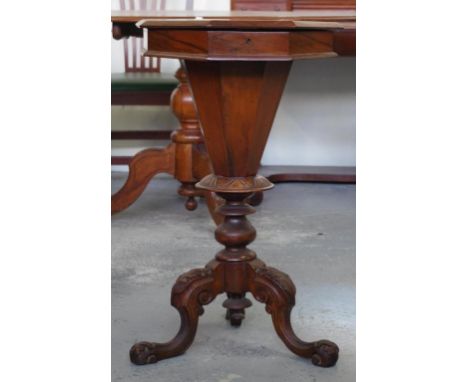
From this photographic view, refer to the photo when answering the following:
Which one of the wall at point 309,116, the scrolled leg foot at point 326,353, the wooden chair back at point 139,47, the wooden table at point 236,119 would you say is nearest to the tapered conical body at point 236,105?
the wooden table at point 236,119

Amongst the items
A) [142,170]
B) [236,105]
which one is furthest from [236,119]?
[142,170]

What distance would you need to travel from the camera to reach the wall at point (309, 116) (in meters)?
5.30

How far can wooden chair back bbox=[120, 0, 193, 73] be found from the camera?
15.8 feet

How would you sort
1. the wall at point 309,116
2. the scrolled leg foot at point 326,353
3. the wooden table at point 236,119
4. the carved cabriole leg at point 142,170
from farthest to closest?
the wall at point 309,116
the carved cabriole leg at point 142,170
the scrolled leg foot at point 326,353
the wooden table at point 236,119

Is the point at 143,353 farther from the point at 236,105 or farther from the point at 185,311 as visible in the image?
the point at 236,105

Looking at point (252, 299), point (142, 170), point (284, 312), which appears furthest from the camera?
point (142, 170)

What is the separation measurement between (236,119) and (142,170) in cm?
196

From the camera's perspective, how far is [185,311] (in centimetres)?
232

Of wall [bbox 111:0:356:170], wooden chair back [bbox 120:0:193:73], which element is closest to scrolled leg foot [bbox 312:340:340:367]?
wooden chair back [bbox 120:0:193:73]

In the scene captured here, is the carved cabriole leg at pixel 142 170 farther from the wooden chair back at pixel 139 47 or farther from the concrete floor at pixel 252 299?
Result: the wooden chair back at pixel 139 47

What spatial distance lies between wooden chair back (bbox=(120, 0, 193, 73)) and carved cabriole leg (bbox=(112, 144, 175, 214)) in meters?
0.87
